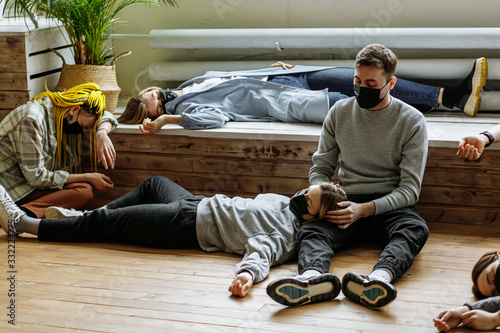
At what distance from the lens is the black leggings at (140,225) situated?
6.48 ft

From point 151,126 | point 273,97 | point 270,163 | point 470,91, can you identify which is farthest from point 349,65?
point 151,126

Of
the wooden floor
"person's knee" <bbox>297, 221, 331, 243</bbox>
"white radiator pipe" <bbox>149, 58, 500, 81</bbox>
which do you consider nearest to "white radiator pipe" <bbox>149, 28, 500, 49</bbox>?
"white radiator pipe" <bbox>149, 58, 500, 81</bbox>

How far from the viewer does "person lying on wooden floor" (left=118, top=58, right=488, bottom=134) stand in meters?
2.50

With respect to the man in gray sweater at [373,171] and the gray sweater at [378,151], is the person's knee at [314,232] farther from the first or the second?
the gray sweater at [378,151]

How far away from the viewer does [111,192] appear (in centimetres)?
263

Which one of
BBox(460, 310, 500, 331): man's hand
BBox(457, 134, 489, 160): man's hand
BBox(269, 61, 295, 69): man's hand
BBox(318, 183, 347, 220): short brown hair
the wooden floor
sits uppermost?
BBox(269, 61, 295, 69): man's hand

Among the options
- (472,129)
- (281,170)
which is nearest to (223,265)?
(281,170)

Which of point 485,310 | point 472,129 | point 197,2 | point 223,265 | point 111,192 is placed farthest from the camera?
point 197,2

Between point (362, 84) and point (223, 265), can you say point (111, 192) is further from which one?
point (362, 84)

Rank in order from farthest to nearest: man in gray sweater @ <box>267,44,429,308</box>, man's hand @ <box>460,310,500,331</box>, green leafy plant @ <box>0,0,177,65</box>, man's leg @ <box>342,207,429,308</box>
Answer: green leafy plant @ <box>0,0,177,65</box> → man in gray sweater @ <box>267,44,429,308</box> → man's leg @ <box>342,207,429,308</box> → man's hand @ <box>460,310,500,331</box>

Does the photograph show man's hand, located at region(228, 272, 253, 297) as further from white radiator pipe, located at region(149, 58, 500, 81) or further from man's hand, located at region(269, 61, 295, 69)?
white radiator pipe, located at region(149, 58, 500, 81)

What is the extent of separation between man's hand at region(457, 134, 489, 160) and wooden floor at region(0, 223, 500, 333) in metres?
0.30

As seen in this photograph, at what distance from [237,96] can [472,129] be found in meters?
1.00

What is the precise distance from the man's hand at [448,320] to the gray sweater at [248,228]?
54cm
